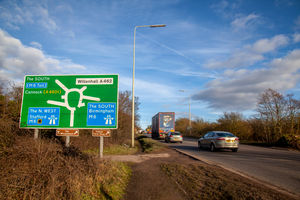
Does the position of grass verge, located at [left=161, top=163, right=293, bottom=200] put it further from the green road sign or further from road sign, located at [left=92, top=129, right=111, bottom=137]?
the green road sign

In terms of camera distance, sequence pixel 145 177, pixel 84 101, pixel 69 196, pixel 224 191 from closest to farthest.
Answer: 1. pixel 69 196
2. pixel 224 191
3. pixel 145 177
4. pixel 84 101

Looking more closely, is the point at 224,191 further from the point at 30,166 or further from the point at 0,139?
the point at 0,139

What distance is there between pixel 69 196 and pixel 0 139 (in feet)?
10.7

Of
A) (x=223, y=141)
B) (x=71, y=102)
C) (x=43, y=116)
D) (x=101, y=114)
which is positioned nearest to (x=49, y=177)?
(x=101, y=114)

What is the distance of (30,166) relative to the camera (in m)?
4.18

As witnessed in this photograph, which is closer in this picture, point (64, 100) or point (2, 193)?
point (2, 193)

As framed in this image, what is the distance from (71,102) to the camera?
8.41 m

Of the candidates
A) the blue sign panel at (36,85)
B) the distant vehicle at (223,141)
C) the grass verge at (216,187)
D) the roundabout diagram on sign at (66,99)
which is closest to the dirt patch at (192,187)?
the grass verge at (216,187)

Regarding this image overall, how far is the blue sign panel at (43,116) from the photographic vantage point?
27.5 ft

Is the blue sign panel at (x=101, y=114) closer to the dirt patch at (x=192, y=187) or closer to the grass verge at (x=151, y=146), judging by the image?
the dirt patch at (x=192, y=187)

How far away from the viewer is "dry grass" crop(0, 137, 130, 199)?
11.4 ft

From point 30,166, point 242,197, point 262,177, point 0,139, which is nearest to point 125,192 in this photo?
point 30,166

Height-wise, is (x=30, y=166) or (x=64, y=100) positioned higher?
(x=64, y=100)

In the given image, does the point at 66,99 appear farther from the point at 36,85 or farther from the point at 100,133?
the point at 100,133
